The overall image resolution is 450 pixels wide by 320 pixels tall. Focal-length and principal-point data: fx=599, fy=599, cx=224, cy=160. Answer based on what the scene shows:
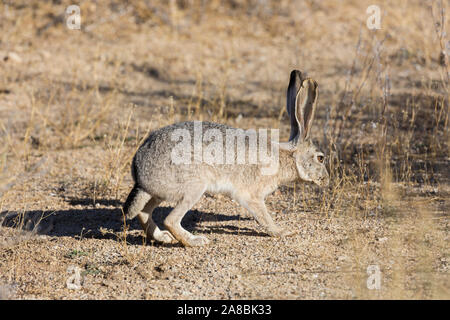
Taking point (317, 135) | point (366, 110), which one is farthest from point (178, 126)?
point (366, 110)

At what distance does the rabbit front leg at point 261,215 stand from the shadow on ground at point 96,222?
224mm

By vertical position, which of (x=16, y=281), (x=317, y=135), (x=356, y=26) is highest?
(x=356, y=26)

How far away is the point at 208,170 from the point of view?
5.09m

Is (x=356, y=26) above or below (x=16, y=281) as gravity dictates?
above

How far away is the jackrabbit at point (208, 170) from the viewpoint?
197 inches

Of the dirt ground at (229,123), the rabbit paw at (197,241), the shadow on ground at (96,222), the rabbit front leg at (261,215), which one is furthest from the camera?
the shadow on ground at (96,222)

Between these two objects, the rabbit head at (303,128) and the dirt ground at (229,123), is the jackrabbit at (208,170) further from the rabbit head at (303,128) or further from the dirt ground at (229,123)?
the dirt ground at (229,123)

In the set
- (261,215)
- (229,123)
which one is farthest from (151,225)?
(229,123)

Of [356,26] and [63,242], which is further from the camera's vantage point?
[356,26]

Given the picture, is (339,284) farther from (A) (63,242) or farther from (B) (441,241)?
(A) (63,242)

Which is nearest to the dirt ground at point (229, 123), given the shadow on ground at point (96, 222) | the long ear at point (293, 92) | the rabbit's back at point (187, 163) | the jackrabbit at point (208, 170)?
the shadow on ground at point (96, 222)
